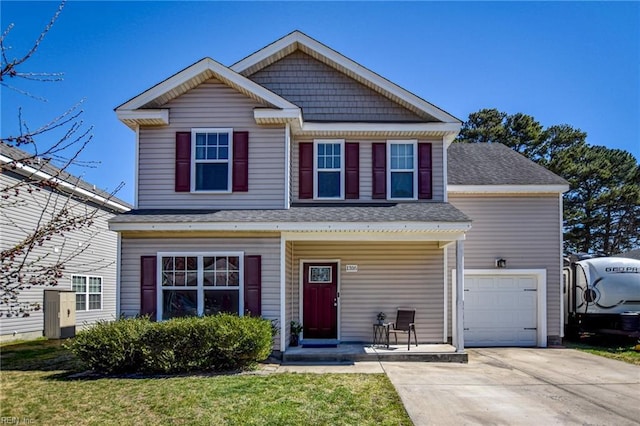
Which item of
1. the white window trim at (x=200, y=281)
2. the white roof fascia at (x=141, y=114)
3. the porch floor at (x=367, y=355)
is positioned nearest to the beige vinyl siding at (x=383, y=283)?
the porch floor at (x=367, y=355)

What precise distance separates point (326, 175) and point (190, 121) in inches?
141

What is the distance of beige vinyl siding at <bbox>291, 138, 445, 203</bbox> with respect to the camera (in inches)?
523

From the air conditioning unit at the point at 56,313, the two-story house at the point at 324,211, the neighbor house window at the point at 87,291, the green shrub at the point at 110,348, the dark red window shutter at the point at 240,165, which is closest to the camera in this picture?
the green shrub at the point at 110,348

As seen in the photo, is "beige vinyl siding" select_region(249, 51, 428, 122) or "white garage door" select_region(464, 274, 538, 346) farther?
"white garage door" select_region(464, 274, 538, 346)

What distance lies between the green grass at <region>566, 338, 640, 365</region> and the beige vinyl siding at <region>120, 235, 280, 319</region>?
321 inches

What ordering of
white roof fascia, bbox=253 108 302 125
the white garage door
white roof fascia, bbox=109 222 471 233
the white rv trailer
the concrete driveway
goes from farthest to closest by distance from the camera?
the white rv trailer → the white garage door → white roof fascia, bbox=253 108 302 125 → white roof fascia, bbox=109 222 471 233 → the concrete driveway

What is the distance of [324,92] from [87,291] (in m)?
11.4

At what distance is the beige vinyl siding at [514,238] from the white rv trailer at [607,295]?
3.82 feet

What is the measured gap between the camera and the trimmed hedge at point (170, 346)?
977cm

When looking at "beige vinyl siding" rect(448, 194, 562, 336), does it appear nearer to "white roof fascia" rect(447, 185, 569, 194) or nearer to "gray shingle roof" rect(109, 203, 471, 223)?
"white roof fascia" rect(447, 185, 569, 194)

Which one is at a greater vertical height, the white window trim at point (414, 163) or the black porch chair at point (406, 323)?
the white window trim at point (414, 163)

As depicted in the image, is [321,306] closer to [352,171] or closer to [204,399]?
[352,171]

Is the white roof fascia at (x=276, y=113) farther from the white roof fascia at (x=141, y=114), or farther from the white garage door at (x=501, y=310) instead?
the white garage door at (x=501, y=310)

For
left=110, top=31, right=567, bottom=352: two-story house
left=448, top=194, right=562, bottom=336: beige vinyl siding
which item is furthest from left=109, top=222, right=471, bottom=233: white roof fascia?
left=448, top=194, right=562, bottom=336: beige vinyl siding
